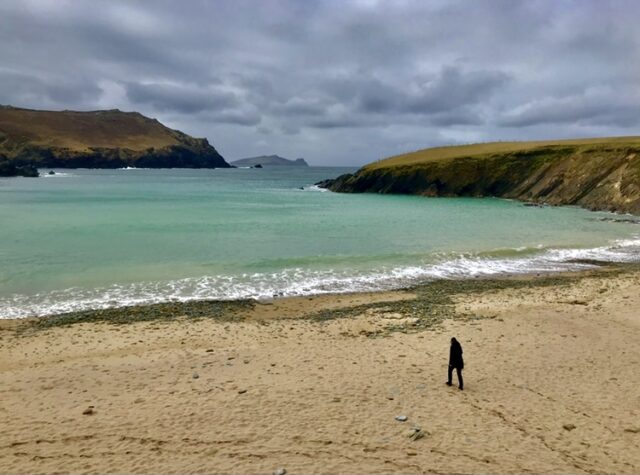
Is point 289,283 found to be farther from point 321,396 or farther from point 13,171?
point 13,171

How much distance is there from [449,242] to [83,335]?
2469 cm

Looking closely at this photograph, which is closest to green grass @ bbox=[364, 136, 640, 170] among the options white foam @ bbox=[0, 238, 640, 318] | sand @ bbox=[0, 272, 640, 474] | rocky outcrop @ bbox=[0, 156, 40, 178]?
white foam @ bbox=[0, 238, 640, 318]

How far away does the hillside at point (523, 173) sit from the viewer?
59.0 meters

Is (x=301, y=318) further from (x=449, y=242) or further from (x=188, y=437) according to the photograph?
(x=449, y=242)

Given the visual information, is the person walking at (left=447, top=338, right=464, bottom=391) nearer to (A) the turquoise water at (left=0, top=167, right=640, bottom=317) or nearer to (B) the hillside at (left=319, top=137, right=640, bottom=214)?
(A) the turquoise water at (left=0, top=167, right=640, bottom=317)

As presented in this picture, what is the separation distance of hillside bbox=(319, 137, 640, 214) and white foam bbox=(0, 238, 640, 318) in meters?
33.7

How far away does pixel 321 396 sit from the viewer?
10.7m

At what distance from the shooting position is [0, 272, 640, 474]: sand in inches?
327

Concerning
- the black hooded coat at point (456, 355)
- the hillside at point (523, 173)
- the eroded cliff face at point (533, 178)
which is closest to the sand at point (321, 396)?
the black hooded coat at point (456, 355)

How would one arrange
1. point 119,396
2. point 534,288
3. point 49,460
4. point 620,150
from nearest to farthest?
point 49,460
point 119,396
point 534,288
point 620,150

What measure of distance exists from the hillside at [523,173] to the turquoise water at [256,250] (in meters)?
9.80

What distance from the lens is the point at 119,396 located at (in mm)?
10672

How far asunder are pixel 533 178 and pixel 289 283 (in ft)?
203

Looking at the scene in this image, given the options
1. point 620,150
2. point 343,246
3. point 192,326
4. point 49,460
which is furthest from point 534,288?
point 620,150
